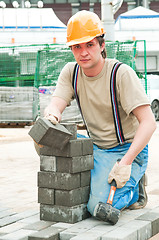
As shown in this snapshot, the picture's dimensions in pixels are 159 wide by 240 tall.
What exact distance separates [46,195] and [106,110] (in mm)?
860

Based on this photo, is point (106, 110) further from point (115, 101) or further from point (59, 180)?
point (59, 180)

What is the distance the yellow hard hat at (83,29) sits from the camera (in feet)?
13.3

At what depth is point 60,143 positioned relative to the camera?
150 inches

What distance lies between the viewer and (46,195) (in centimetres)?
407

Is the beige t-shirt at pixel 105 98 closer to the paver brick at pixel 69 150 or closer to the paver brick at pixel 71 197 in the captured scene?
the paver brick at pixel 69 150

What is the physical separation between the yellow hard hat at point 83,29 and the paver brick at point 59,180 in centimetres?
105

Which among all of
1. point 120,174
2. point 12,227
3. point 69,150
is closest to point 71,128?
point 69,150

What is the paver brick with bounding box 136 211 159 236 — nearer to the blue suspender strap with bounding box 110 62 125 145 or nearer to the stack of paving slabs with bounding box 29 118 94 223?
the stack of paving slabs with bounding box 29 118 94 223

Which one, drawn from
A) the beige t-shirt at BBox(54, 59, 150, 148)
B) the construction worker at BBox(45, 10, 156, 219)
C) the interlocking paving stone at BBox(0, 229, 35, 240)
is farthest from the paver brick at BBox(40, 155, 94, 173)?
the interlocking paving stone at BBox(0, 229, 35, 240)

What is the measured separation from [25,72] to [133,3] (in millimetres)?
37654

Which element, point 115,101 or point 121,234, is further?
point 115,101

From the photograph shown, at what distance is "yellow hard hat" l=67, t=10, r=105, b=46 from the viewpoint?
4.05m

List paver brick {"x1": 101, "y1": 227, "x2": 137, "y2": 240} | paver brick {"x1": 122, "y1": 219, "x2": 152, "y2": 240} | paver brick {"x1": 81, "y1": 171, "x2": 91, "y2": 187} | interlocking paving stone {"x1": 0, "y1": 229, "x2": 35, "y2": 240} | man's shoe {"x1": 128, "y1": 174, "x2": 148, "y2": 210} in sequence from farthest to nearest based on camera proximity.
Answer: man's shoe {"x1": 128, "y1": 174, "x2": 148, "y2": 210} → paver brick {"x1": 81, "y1": 171, "x2": 91, "y2": 187} → paver brick {"x1": 122, "y1": 219, "x2": 152, "y2": 240} → interlocking paving stone {"x1": 0, "y1": 229, "x2": 35, "y2": 240} → paver brick {"x1": 101, "y1": 227, "x2": 137, "y2": 240}

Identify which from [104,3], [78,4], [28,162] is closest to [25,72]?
[104,3]
